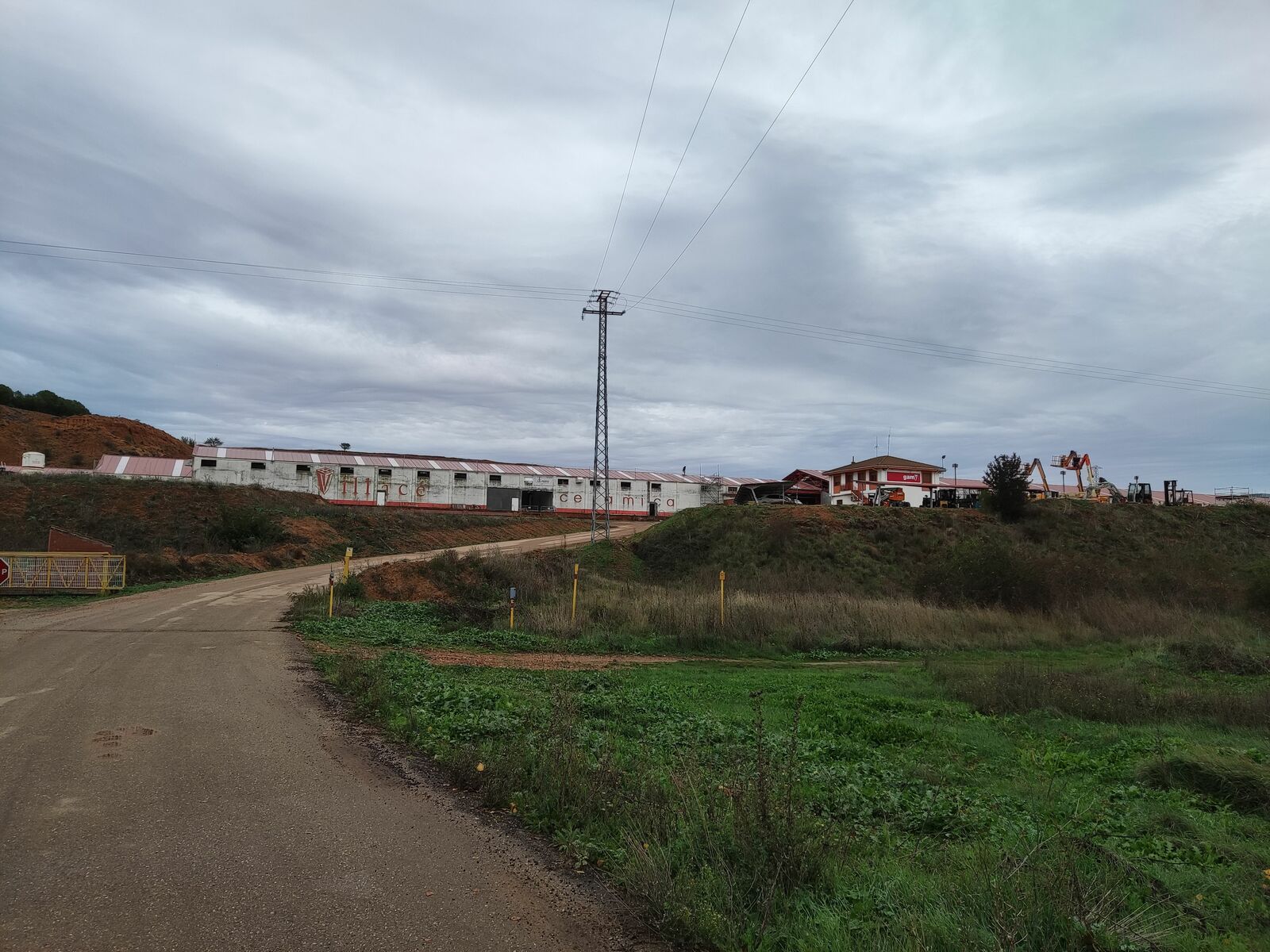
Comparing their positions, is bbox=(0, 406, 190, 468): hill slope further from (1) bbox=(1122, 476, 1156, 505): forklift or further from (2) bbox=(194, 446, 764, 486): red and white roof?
(1) bbox=(1122, 476, 1156, 505): forklift

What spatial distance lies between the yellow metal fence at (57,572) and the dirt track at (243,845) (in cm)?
1784

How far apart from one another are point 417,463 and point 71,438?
46.3m

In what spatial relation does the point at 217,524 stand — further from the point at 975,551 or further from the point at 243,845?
the point at 243,845

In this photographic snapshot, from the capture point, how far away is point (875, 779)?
26.5 ft

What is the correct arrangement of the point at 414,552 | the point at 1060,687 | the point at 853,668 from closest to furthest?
the point at 1060,687 < the point at 853,668 < the point at 414,552

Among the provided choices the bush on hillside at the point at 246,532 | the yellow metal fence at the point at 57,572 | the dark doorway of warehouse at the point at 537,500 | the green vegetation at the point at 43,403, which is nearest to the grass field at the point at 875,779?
the yellow metal fence at the point at 57,572

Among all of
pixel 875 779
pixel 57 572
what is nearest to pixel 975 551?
pixel 875 779

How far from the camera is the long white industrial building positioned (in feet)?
190

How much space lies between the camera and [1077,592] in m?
32.5

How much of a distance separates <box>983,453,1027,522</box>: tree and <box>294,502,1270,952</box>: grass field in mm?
31021

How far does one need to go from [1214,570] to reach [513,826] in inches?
1679

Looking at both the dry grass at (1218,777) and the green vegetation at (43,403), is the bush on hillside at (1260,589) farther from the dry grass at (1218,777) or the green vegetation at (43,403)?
the green vegetation at (43,403)

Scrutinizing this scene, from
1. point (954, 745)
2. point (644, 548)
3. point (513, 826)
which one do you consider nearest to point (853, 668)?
point (954, 745)

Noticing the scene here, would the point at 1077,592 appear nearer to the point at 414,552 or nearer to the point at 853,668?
the point at 853,668
